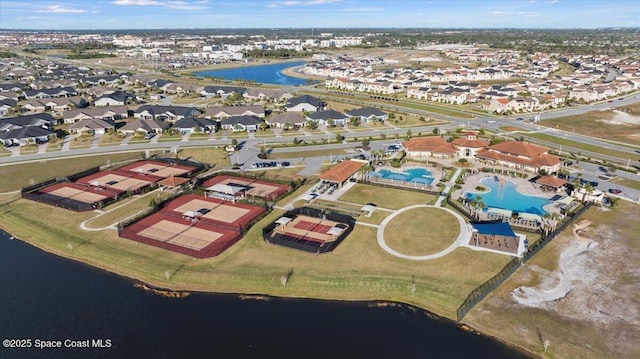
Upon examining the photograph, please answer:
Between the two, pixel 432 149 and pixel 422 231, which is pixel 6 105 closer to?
pixel 432 149

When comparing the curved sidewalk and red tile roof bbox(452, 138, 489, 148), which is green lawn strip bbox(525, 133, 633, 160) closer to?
red tile roof bbox(452, 138, 489, 148)

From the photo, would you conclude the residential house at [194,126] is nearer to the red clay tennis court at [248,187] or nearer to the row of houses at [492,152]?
the red clay tennis court at [248,187]

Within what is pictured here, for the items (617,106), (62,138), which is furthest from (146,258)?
(617,106)

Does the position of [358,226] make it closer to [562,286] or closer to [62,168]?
[562,286]

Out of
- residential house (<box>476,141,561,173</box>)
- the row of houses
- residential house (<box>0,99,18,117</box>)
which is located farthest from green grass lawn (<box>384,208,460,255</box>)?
residential house (<box>0,99,18,117</box>)

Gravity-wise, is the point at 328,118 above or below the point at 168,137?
above

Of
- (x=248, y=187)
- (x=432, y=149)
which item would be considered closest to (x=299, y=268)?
(x=248, y=187)

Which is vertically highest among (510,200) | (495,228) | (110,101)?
(110,101)

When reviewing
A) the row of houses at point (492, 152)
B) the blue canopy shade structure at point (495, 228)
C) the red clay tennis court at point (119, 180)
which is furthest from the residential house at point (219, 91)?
the blue canopy shade structure at point (495, 228)
